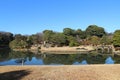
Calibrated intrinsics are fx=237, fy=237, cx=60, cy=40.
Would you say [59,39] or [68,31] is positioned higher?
[68,31]

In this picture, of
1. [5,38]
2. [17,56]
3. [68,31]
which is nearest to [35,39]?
[5,38]

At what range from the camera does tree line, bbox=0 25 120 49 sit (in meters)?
74.0

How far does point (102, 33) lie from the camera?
89125mm

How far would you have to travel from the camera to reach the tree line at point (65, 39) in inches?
2913

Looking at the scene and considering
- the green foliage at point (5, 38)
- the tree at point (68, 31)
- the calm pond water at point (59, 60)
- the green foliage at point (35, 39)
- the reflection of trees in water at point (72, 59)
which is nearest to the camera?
the calm pond water at point (59, 60)

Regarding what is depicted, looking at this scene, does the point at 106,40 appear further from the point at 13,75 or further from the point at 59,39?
the point at 13,75

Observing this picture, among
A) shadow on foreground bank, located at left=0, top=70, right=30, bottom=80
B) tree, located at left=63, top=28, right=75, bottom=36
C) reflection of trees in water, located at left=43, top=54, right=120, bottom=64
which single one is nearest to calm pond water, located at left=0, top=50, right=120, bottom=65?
reflection of trees in water, located at left=43, top=54, right=120, bottom=64

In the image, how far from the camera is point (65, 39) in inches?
2995

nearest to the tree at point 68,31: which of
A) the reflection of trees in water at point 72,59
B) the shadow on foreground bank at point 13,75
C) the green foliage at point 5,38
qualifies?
the green foliage at point 5,38

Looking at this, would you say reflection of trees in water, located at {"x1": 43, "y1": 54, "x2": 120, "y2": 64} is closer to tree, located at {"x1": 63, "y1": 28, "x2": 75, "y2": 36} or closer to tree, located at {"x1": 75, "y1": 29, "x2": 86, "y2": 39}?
tree, located at {"x1": 63, "y1": 28, "x2": 75, "y2": 36}

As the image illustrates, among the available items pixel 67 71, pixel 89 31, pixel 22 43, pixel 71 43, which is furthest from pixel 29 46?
pixel 67 71

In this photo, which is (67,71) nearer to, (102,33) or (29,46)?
(29,46)

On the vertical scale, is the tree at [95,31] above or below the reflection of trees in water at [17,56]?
above

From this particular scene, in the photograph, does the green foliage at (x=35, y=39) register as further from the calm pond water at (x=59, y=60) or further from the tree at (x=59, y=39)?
the calm pond water at (x=59, y=60)
